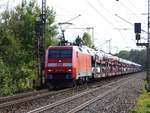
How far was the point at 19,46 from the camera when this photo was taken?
60281mm

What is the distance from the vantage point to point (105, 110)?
21.2 metres

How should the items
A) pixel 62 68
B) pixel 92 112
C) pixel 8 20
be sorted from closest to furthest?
pixel 92 112 < pixel 62 68 < pixel 8 20

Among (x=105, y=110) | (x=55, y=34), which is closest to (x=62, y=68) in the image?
(x=105, y=110)

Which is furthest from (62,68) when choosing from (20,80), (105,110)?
(105,110)

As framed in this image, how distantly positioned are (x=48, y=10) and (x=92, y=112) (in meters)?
50.3

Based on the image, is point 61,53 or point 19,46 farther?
point 19,46

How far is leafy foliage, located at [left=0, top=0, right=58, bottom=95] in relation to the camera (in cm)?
3768

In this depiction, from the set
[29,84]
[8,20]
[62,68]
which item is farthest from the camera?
[8,20]

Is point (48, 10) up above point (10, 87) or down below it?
above

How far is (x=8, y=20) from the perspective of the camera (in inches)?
2702

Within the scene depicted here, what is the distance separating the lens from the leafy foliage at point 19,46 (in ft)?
124

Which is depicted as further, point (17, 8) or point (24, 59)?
point (17, 8)

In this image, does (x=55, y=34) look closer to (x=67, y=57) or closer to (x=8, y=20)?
(x=8, y=20)

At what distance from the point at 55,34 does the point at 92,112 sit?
162 feet
